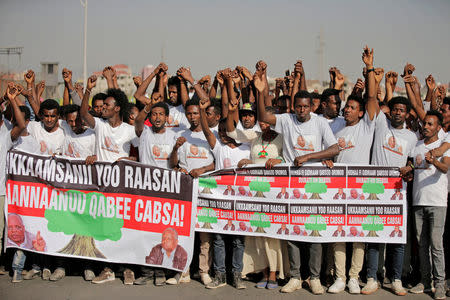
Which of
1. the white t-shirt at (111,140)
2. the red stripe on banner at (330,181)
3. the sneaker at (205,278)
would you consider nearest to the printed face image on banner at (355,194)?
the red stripe on banner at (330,181)

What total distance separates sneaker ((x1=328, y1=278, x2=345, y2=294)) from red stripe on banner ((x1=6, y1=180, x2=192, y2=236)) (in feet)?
6.22

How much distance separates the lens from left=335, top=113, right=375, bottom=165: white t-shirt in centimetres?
638

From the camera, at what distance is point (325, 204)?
6.33 meters

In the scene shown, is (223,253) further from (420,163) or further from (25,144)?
(25,144)

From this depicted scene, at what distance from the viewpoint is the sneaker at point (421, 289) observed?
6233 millimetres

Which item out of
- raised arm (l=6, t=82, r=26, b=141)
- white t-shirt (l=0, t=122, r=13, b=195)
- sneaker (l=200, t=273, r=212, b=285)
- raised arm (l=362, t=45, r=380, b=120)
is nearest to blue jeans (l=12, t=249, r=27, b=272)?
white t-shirt (l=0, t=122, r=13, b=195)

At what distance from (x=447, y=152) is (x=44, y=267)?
5.36 meters

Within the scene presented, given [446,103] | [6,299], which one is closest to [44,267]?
[6,299]

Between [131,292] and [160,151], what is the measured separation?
1.80 meters

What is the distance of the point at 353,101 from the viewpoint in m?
6.42

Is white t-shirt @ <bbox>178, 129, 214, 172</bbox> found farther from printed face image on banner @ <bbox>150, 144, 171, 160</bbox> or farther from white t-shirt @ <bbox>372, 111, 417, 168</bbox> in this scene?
white t-shirt @ <bbox>372, 111, 417, 168</bbox>

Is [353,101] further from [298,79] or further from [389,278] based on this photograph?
[389,278]

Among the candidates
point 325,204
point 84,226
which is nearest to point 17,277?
point 84,226

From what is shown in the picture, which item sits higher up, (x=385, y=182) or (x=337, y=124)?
(x=337, y=124)
